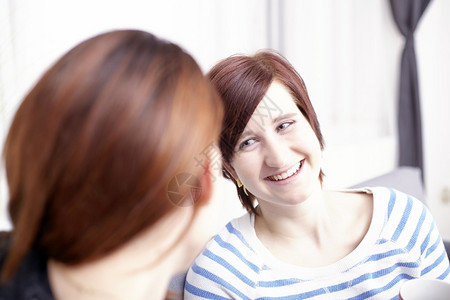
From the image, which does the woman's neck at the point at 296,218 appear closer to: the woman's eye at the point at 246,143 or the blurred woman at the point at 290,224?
the blurred woman at the point at 290,224

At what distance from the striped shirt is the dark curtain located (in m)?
1.72

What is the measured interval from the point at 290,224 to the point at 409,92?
1925mm

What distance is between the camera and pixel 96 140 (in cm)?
51

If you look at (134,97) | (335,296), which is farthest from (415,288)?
(134,97)

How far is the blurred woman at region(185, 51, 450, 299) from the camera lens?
40.0 inches

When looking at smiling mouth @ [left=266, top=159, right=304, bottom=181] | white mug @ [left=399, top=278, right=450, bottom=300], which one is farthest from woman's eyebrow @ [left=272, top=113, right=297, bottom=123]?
white mug @ [left=399, top=278, right=450, bottom=300]

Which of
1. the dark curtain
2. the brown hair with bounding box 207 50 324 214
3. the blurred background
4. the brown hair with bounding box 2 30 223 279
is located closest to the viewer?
the brown hair with bounding box 2 30 223 279

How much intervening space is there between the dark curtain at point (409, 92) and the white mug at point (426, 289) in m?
2.16

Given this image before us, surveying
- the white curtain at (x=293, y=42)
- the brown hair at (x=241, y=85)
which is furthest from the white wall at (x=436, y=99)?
the brown hair at (x=241, y=85)

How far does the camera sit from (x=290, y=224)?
118 cm

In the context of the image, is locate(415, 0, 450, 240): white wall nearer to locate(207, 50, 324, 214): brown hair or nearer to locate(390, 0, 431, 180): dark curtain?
locate(390, 0, 431, 180): dark curtain

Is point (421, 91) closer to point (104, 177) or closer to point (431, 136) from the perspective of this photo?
point (431, 136)

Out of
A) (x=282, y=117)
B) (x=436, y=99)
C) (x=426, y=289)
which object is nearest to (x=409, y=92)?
(x=436, y=99)

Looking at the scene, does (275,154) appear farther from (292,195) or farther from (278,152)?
(292,195)
